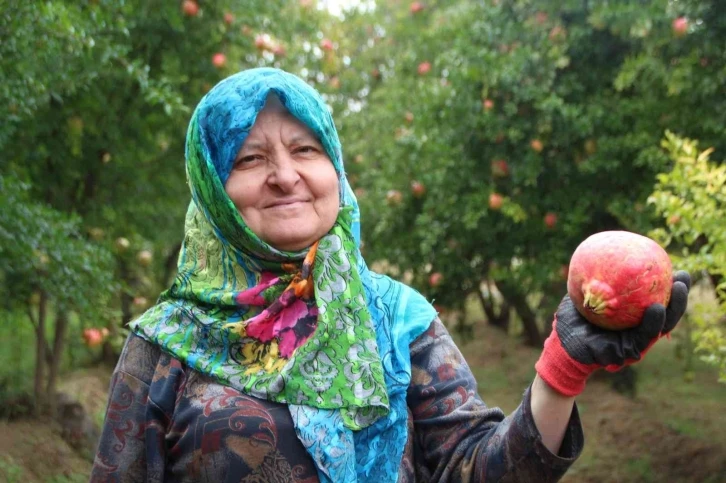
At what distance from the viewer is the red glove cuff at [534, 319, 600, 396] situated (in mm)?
1501

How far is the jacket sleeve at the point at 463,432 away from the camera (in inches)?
62.4

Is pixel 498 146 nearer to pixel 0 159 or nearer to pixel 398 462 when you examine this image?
pixel 0 159

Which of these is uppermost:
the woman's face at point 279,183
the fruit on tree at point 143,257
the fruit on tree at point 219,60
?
the fruit on tree at point 219,60

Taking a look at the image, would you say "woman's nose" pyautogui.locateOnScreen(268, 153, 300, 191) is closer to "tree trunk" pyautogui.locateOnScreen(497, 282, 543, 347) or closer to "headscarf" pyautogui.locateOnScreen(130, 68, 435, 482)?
"headscarf" pyautogui.locateOnScreen(130, 68, 435, 482)

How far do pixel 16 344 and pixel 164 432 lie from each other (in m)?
5.64

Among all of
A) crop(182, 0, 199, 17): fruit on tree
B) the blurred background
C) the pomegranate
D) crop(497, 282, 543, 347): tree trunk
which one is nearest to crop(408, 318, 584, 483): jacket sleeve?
the pomegranate

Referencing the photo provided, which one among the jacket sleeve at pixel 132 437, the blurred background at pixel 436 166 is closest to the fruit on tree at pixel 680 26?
the blurred background at pixel 436 166

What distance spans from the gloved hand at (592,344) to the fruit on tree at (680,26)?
3.67 m

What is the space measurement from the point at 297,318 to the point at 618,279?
64 centimetres

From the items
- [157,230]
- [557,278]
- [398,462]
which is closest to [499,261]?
[557,278]

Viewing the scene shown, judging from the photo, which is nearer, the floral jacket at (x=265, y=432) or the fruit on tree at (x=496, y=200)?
the floral jacket at (x=265, y=432)

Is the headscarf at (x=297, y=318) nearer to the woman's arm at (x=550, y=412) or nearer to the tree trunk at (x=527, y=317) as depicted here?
the woman's arm at (x=550, y=412)

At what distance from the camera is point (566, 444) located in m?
1.60

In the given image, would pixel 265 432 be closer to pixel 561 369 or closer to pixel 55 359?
pixel 561 369
